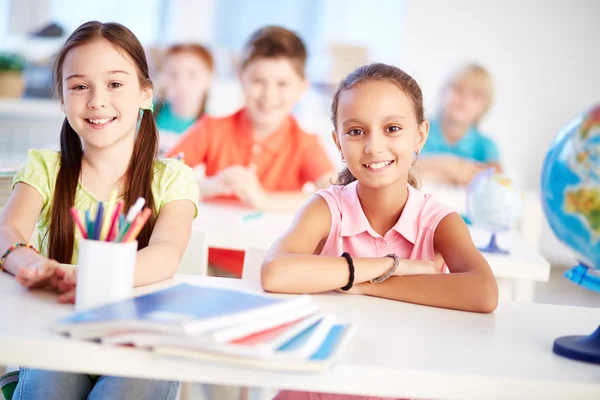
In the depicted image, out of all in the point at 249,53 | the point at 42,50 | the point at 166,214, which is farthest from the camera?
the point at 42,50

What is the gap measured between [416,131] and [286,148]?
1649 mm

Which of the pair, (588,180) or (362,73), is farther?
(362,73)

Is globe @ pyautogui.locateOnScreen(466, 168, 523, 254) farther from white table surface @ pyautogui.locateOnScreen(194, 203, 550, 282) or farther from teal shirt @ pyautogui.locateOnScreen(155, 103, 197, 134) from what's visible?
teal shirt @ pyautogui.locateOnScreen(155, 103, 197, 134)

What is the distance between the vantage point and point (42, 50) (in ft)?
17.7

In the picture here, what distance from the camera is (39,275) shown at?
1.16 metres

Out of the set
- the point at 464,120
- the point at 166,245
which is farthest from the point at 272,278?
the point at 464,120

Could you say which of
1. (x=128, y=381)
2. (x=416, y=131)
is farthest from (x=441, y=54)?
(x=128, y=381)

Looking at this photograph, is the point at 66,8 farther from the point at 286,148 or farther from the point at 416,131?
the point at 416,131

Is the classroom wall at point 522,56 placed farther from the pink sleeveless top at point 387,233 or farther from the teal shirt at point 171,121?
the pink sleeveless top at point 387,233

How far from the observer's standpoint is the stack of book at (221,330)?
871 millimetres

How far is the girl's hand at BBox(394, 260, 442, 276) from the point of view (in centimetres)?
133

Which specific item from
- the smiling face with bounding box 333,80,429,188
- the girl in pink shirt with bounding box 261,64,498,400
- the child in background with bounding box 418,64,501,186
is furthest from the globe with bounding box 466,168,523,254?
the child in background with bounding box 418,64,501,186

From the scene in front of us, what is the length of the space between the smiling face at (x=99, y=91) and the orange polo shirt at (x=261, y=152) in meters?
1.58

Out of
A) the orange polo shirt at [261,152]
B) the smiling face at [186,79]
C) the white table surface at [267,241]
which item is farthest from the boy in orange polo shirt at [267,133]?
the smiling face at [186,79]
